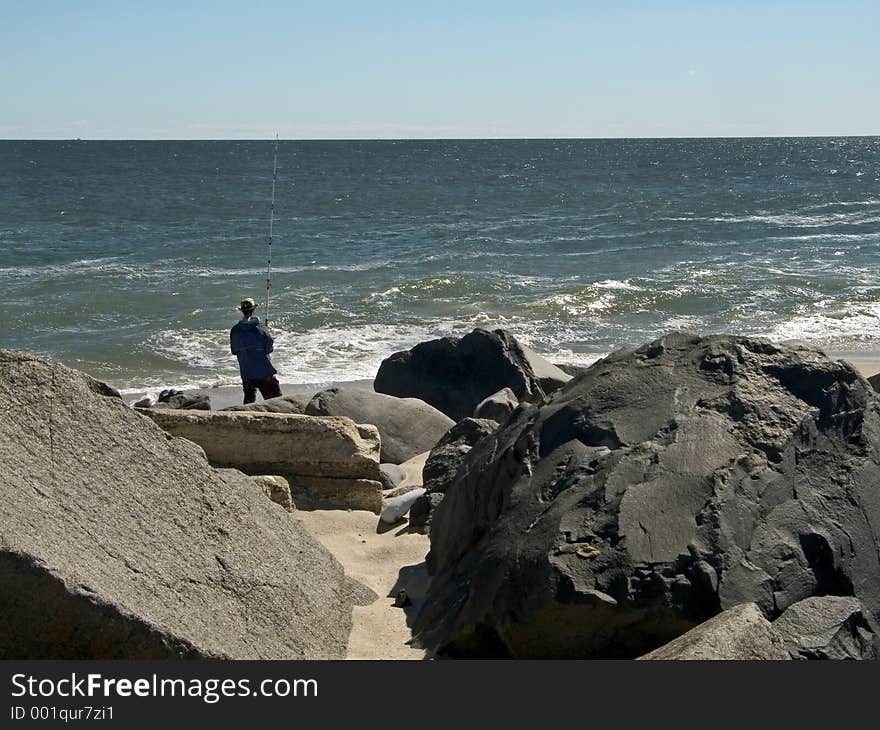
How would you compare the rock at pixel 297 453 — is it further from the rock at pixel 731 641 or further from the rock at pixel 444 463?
the rock at pixel 731 641

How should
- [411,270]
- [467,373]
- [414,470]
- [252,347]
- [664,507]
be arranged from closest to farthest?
[664,507] → [414,470] → [252,347] → [467,373] → [411,270]

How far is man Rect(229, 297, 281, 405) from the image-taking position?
9164 millimetres

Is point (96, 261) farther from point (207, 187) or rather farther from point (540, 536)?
point (207, 187)

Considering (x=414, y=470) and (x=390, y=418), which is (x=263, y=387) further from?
(x=414, y=470)

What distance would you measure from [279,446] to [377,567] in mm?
1206

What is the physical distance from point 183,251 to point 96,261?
2399mm

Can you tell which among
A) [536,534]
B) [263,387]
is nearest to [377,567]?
[536,534]

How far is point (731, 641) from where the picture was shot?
10.7 feet

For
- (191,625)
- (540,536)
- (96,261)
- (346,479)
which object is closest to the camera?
(191,625)

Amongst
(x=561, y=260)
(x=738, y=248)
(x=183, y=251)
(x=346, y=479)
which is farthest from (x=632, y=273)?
(x=346, y=479)

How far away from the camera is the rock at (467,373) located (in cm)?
939

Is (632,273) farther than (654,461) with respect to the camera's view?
Yes

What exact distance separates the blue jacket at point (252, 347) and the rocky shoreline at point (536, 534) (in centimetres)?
437

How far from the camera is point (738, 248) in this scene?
2566 cm
